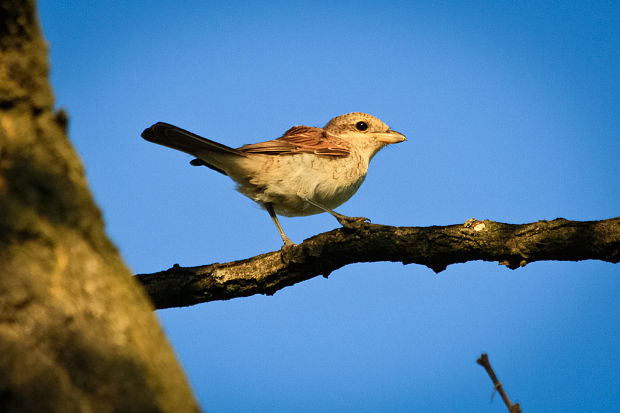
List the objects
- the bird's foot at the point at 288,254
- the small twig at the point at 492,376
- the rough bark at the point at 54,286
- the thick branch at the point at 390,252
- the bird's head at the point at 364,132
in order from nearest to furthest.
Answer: the rough bark at the point at 54,286 < the small twig at the point at 492,376 < the thick branch at the point at 390,252 < the bird's foot at the point at 288,254 < the bird's head at the point at 364,132

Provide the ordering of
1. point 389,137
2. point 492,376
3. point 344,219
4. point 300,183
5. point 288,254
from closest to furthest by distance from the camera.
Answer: point 492,376, point 288,254, point 344,219, point 300,183, point 389,137

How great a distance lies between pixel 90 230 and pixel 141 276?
129 inches

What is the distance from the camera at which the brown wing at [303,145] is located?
241 inches

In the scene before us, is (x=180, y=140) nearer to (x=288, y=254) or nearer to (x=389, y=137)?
(x=288, y=254)

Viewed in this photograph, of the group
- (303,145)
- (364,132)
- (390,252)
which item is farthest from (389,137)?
(390,252)

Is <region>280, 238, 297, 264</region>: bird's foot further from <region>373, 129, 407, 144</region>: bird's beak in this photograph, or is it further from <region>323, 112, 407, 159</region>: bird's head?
<region>373, 129, 407, 144</region>: bird's beak

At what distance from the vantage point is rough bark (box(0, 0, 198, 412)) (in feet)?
4.08

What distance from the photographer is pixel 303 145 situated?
636 cm

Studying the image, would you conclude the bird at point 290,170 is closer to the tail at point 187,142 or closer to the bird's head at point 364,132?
the tail at point 187,142

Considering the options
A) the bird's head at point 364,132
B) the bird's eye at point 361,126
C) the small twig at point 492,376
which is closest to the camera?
the small twig at point 492,376

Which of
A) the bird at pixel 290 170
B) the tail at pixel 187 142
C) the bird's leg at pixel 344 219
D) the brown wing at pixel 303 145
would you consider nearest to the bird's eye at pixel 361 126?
the brown wing at pixel 303 145

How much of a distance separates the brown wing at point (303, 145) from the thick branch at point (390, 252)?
1853mm

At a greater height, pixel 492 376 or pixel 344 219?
pixel 344 219

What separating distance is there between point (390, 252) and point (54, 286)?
3.25 m
